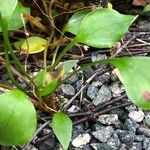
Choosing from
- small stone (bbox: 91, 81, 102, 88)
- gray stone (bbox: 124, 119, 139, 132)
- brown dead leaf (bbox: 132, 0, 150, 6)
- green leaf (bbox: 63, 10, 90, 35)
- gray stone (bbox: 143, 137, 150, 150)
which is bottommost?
gray stone (bbox: 143, 137, 150, 150)

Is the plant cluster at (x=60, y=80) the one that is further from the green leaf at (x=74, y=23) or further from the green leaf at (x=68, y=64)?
the green leaf at (x=74, y=23)

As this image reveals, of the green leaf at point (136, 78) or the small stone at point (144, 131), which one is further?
the small stone at point (144, 131)

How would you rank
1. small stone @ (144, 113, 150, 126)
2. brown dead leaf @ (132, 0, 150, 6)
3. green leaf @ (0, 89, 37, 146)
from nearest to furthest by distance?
green leaf @ (0, 89, 37, 146)
small stone @ (144, 113, 150, 126)
brown dead leaf @ (132, 0, 150, 6)

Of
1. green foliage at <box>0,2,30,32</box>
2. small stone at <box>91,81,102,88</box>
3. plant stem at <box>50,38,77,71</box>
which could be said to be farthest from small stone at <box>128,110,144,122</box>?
green foliage at <box>0,2,30,32</box>

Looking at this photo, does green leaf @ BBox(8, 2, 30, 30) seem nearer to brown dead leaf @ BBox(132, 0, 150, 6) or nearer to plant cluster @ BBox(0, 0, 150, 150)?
plant cluster @ BBox(0, 0, 150, 150)

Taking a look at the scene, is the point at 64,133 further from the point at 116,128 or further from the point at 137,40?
the point at 137,40

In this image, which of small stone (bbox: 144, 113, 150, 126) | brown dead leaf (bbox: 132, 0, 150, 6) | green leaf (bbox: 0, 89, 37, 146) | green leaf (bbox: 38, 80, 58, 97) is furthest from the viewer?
brown dead leaf (bbox: 132, 0, 150, 6)

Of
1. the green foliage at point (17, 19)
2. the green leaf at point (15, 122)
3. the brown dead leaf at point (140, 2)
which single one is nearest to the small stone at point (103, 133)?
the green leaf at point (15, 122)
